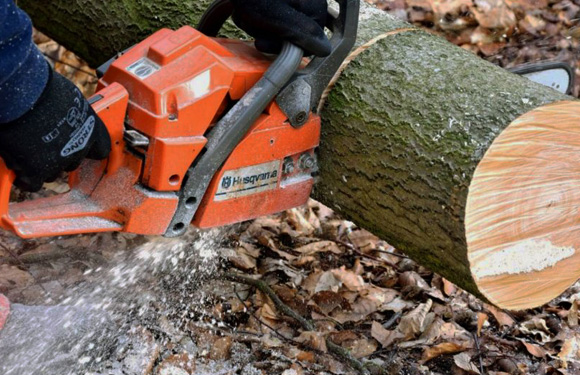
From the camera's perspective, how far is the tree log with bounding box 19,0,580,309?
2420 mm

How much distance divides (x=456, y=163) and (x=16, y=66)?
1.44 meters

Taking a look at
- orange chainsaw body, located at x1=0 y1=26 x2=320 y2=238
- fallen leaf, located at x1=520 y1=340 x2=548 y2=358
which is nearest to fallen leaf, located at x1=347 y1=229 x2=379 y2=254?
fallen leaf, located at x1=520 y1=340 x2=548 y2=358

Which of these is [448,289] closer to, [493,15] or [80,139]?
[80,139]

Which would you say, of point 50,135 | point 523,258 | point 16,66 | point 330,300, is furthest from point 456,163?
point 16,66

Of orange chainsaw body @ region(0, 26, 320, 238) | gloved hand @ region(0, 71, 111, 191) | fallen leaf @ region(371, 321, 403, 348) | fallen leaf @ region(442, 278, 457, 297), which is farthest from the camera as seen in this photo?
fallen leaf @ region(442, 278, 457, 297)

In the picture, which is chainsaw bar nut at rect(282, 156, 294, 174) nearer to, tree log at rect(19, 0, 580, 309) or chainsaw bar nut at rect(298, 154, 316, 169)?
chainsaw bar nut at rect(298, 154, 316, 169)

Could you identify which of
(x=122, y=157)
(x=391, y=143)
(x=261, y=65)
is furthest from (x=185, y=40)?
(x=391, y=143)

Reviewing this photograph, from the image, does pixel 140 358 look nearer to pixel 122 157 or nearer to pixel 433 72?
pixel 122 157

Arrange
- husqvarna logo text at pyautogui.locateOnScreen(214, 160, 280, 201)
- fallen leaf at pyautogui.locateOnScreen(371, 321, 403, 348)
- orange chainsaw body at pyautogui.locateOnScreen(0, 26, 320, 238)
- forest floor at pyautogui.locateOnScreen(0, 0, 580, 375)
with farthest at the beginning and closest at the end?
1. fallen leaf at pyautogui.locateOnScreen(371, 321, 403, 348)
2. forest floor at pyautogui.locateOnScreen(0, 0, 580, 375)
3. husqvarna logo text at pyautogui.locateOnScreen(214, 160, 280, 201)
4. orange chainsaw body at pyautogui.locateOnScreen(0, 26, 320, 238)

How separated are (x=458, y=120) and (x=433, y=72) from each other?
28 cm

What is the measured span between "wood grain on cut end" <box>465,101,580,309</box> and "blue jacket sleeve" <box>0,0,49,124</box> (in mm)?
1443

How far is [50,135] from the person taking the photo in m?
2.09

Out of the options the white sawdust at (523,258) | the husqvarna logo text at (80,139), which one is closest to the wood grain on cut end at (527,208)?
the white sawdust at (523,258)

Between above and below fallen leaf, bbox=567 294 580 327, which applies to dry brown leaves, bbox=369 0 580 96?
above
